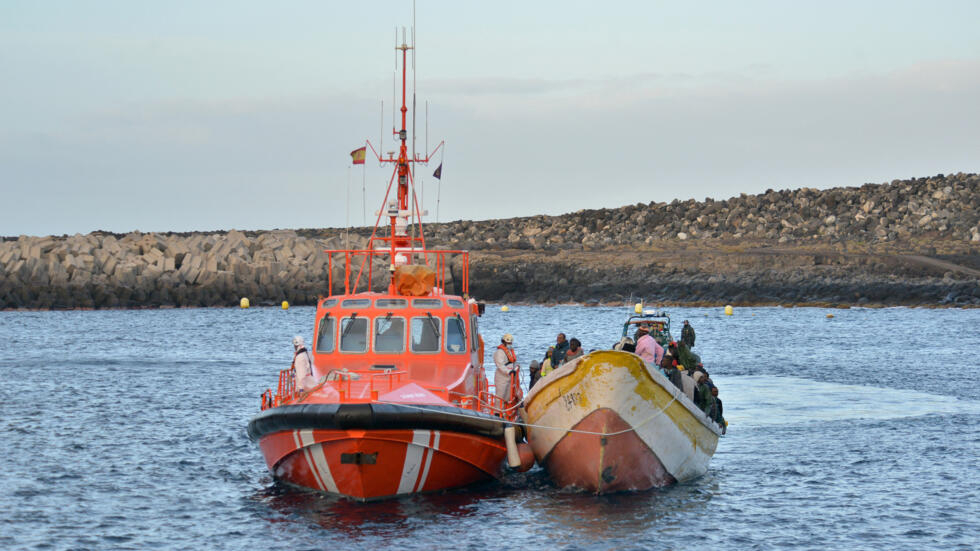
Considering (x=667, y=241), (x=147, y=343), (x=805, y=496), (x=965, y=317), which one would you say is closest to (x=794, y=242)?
(x=667, y=241)

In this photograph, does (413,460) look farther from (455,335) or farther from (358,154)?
(358,154)

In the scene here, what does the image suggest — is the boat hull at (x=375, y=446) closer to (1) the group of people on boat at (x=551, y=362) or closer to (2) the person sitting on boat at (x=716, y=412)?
(2) the person sitting on boat at (x=716, y=412)

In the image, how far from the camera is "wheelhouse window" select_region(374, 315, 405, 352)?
1902 centimetres

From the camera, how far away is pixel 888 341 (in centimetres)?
5594

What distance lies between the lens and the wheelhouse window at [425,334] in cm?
1908

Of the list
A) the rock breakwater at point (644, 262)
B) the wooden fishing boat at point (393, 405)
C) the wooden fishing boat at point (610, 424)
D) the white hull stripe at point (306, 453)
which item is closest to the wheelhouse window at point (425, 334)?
the wooden fishing boat at point (393, 405)

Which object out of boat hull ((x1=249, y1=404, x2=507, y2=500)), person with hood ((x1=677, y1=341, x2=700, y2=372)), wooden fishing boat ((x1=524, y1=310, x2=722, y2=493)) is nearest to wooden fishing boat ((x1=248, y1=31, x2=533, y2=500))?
boat hull ((x1=249, y1=404, x2=507, y2=500))

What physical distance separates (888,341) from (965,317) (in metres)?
26.3

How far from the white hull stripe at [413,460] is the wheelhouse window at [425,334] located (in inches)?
106

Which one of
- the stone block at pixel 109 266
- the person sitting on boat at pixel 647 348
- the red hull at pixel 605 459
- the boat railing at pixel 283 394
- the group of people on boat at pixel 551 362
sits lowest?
the red hull at pixel 605 459

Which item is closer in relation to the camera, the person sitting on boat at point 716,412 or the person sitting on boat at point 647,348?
the person sitting on boat at point 716,412

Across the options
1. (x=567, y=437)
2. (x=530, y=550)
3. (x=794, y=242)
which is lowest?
(x=530, y=550)

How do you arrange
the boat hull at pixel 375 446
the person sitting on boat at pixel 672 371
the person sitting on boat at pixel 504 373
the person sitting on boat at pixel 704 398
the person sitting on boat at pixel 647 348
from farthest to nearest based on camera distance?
the person sitting on boat at pixel 647 348 → the person sitting on boat at pixel 704 398 → the person sitting on boat at pixel 504 373 → the person sitting on boat at pixel 672 371 → the boat hull at pixel 375 446

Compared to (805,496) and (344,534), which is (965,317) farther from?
(344,534)
